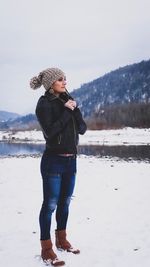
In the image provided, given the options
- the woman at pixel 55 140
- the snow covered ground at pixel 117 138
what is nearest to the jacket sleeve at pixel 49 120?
the woman at pixel 55 140

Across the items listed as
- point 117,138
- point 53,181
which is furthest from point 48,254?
point 117,138

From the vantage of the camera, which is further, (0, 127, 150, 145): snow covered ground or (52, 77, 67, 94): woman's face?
(0, 127, 150, 145): snow covered ground

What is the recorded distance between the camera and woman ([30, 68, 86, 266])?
498 centimetres

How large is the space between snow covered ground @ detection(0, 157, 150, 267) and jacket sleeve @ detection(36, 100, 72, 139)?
182cm

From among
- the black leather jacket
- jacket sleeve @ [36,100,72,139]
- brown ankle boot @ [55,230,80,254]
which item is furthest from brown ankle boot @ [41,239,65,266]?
jacket sleeve @ [36,100,72,139]

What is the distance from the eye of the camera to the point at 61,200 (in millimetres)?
5398

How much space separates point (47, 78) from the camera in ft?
17.1

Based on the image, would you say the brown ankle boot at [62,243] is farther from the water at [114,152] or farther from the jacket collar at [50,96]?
the water at [114,152]

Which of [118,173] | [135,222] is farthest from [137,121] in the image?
[135,222]

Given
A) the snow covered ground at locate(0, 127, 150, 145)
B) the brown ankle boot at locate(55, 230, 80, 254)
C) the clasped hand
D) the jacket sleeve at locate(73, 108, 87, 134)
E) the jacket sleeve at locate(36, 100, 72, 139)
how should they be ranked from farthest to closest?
1. the snow covered ground at locate(0, 127, 150, 145)
2. the brown ankle boot at locate(55, 230, 80, 254)
3. the jacket sleeve at locate(73, 108, 87, 134)
4. the clasped hand
5. the jacket sleeve at locate(36, 100, 72, 139)

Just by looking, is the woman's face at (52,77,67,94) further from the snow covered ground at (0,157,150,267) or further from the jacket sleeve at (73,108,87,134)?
the snow covered ground at (0,157,150,267)

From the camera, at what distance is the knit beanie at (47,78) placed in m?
5.18

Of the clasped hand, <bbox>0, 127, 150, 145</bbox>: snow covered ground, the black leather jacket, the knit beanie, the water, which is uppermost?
the knit beanie

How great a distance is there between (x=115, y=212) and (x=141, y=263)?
10.5ft
